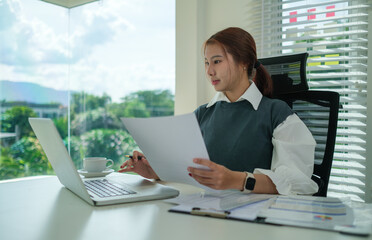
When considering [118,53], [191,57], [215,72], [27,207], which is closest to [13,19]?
[118,53]

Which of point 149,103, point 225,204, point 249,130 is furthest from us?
point 149,103

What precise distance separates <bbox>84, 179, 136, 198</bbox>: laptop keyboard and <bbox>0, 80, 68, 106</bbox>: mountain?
8.73ft

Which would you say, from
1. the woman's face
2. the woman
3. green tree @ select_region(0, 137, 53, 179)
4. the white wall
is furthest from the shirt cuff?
green tree @ select_region(0, 137, 53, 179)

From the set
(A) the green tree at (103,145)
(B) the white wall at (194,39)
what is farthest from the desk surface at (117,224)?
(A) the green tree at (103,145)

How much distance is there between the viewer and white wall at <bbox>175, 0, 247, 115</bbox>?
102 inches

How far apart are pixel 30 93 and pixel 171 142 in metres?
3.16

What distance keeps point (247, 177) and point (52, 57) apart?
3.38 m

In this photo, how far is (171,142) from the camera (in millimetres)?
977

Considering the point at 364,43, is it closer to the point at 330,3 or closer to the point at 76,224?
the point at 330,3

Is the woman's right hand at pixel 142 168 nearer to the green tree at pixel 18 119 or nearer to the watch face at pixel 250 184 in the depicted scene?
the watch face at pixel 250 184

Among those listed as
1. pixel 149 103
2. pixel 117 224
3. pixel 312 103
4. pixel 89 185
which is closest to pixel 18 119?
pixel 149 103

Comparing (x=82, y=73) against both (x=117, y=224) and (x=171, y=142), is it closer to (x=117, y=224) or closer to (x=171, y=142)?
(x=171, y=142)

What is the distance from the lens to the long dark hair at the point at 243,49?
59.2 inches

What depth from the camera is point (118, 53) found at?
382cm
